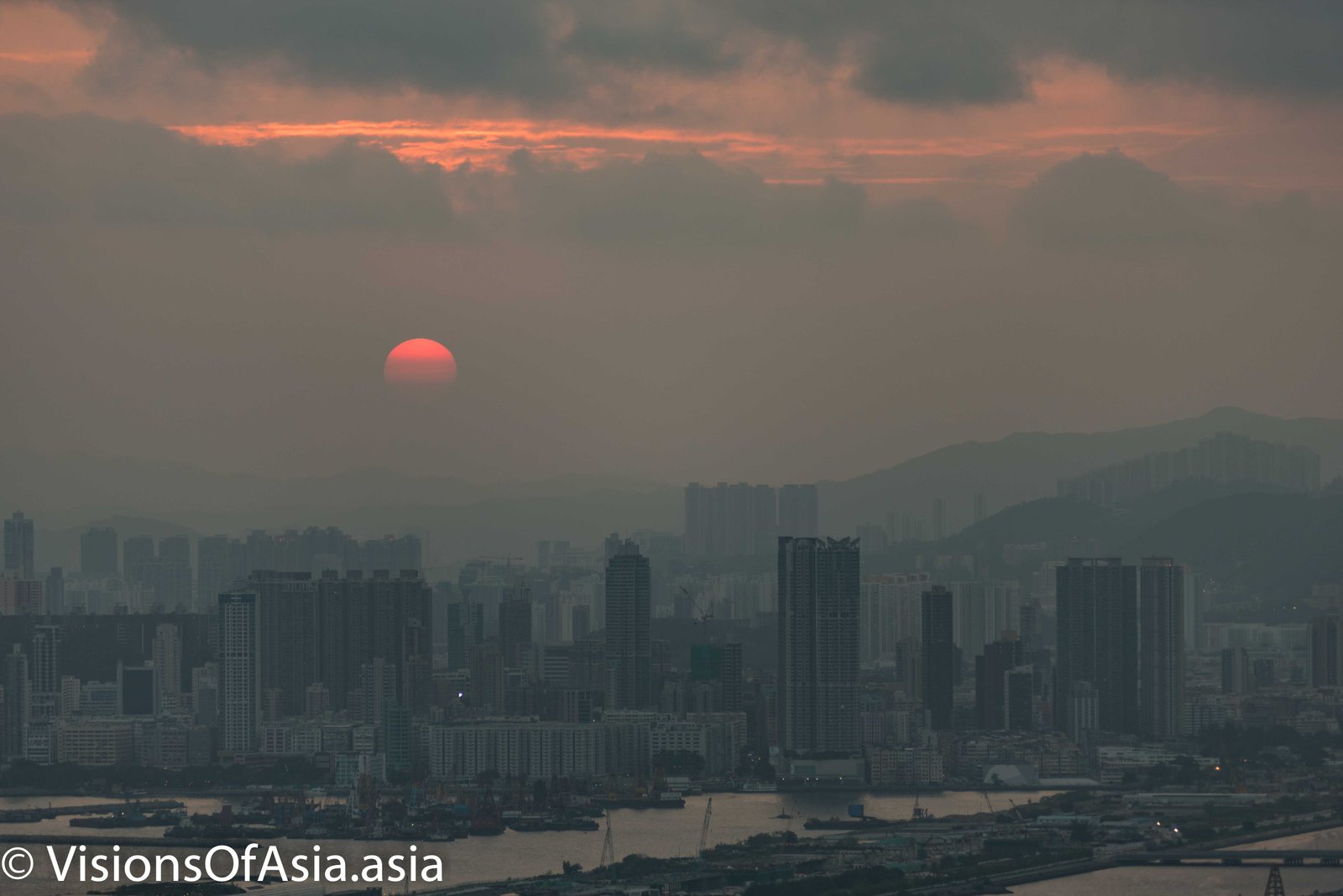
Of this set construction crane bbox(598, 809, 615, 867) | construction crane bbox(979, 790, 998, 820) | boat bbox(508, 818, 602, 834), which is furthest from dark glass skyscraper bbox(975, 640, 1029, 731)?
construction crane bbox(598, 809, 615, 867)

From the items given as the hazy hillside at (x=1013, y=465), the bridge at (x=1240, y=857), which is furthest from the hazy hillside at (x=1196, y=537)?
the bridge at (x=1240, y=857)

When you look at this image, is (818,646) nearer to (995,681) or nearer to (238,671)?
(995,681)

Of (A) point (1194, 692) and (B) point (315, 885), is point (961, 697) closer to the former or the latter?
(A) point (1194, 692)

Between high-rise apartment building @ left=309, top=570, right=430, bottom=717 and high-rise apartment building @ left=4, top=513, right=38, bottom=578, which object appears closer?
high-rise apartment building @ left=309, top=570, right=430, bottom=717

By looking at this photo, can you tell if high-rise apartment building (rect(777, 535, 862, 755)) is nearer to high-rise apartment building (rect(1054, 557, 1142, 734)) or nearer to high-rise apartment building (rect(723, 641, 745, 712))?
high-rise apartment building (rect(723, 641, 745, 712))

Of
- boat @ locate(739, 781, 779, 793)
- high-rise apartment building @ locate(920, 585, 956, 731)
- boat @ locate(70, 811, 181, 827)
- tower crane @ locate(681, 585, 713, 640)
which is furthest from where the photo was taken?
tower crane @ locate(681, 585, 713, 640)

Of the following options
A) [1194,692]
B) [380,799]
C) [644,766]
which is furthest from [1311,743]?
[380,799]
